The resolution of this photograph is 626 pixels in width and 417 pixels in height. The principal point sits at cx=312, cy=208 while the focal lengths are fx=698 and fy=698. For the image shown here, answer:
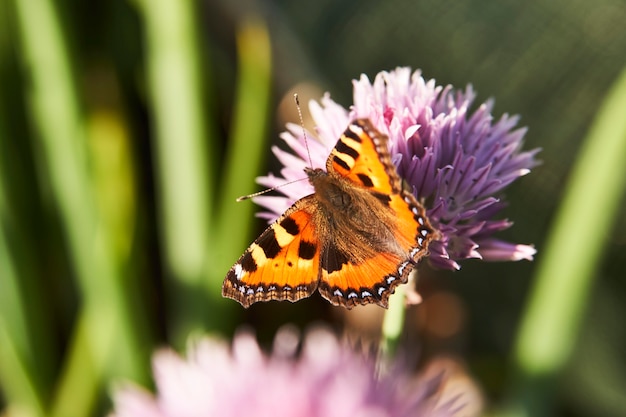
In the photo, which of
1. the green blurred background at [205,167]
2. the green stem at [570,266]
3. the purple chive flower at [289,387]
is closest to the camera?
the purple chive flower at [289,387]

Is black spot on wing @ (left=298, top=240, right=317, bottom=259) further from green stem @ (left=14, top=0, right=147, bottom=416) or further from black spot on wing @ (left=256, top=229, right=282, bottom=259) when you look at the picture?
green stem @ (left=14, top=0, right=147, bottom=416)

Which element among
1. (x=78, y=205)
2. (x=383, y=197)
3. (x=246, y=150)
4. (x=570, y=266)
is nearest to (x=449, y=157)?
(x=383, y=197)

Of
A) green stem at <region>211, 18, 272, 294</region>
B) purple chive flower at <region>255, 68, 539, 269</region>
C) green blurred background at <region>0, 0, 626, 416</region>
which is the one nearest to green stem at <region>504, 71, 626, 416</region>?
green blurred background at <region>0, 0, 626, 416</region>

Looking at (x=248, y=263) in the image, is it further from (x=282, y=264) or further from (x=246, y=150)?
(x=246, y=150)

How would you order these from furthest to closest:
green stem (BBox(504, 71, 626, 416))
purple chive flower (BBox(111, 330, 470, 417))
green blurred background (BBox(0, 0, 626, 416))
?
green blurred background (BBox(0, 0, 626, 416)) < green stem (BBox(504, 71, 626, 416)) < purple chive flower (BBox(111, 330, 470, 417))

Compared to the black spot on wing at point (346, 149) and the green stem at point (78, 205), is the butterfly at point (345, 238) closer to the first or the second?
the black spot on wing at point (346, 149)

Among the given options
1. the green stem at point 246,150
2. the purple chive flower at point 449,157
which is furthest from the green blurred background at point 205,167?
the purple chive flower at point 449,157
